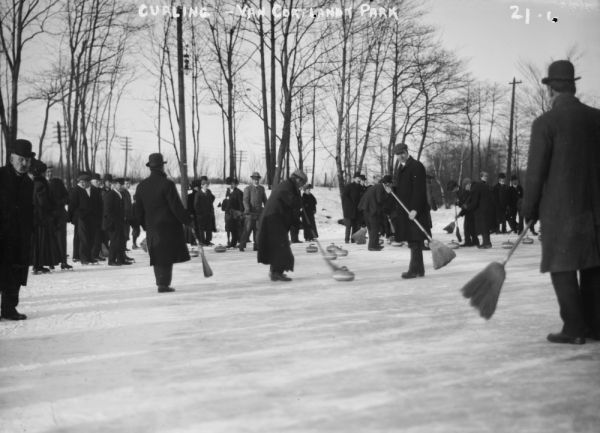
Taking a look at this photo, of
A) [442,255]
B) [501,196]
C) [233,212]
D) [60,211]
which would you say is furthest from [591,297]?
[501,196]

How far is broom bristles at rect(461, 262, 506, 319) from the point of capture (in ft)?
18.1

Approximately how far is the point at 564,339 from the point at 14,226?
17.6 feet

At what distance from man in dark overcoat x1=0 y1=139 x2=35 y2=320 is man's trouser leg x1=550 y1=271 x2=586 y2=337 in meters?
5.17

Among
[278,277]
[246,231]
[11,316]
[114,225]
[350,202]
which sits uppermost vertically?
[350,202]

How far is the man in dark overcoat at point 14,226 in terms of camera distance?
22.8ft

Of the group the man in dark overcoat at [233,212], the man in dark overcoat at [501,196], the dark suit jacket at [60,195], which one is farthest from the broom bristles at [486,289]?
the man in dark overcoat at [501,196]

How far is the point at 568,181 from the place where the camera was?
17.1ft

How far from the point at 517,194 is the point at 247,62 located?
38.7 feet

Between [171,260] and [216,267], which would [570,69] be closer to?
[171,260]

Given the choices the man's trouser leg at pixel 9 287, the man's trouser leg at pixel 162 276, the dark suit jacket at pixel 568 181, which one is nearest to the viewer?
the dark suit jacket at pixel 568 181

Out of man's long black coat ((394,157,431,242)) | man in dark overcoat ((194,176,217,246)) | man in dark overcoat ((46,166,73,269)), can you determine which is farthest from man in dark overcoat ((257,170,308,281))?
man in dark overcoat ((194,176,217,246))

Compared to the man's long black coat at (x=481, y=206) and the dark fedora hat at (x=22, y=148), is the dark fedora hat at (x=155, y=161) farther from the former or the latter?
the man's long black coat at (x=481, y=206)

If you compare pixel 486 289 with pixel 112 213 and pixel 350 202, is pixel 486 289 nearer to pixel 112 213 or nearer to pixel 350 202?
pixel 112 213

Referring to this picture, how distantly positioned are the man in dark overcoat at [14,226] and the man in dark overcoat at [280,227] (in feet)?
12.6
